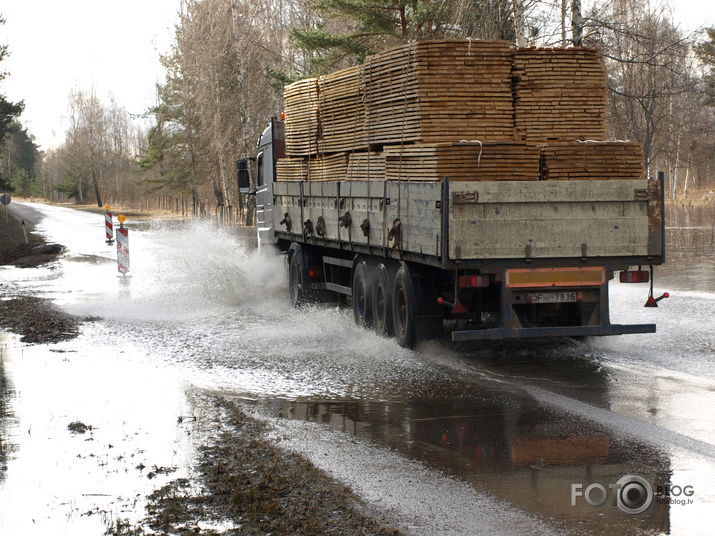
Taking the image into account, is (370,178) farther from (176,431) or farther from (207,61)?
(207,61)

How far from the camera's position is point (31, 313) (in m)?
15.4

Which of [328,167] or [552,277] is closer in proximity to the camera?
[552,277]

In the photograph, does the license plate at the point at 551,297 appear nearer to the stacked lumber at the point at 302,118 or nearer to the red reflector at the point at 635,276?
the red reflector at the point at 635,276

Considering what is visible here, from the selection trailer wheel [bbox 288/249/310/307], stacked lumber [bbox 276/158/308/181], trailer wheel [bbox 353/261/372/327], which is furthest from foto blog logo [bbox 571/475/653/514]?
stacked lumber [bbox 276/158/308/181]

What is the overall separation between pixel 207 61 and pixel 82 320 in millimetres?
34969

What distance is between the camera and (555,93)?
11.6 metres

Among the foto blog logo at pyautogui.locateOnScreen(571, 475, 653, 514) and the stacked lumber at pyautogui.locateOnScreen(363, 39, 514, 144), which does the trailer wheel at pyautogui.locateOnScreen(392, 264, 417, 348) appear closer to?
the stacked lumber at pyautogui.locateOnScreen(363, 39, 514, 144)

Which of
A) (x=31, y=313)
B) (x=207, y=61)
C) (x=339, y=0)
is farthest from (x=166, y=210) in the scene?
(x=31, y=313)

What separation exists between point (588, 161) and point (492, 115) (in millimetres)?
1328

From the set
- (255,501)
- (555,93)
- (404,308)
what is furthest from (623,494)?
(555,93)

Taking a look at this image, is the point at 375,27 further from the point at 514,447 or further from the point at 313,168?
the point at 514,447

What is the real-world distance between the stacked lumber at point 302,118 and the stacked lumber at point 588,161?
5.22 metres

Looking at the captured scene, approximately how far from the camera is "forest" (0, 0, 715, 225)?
67.9ft

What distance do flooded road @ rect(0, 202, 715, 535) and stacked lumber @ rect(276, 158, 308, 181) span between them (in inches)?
87.9
